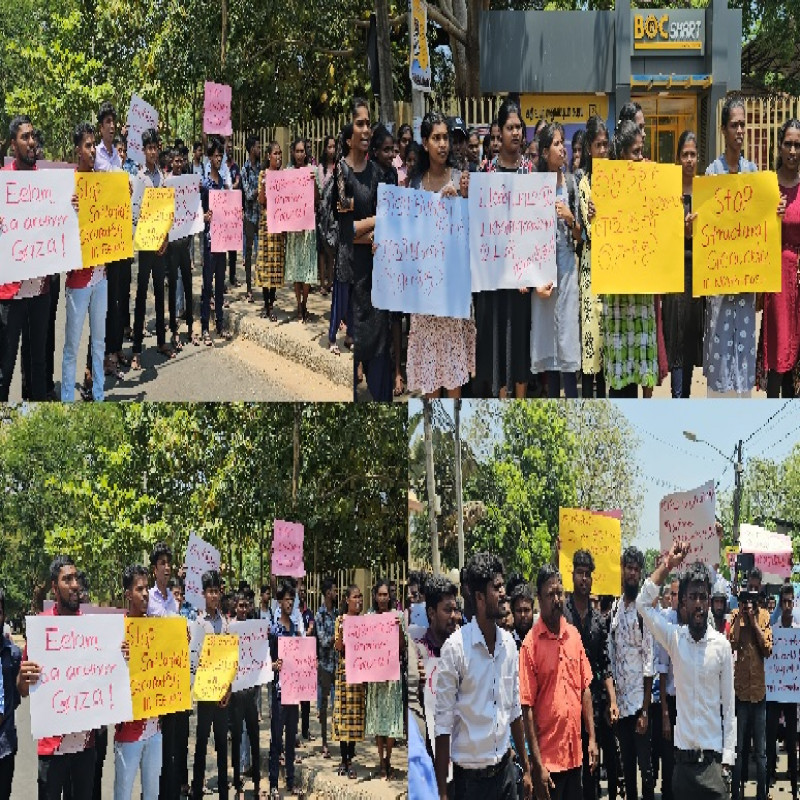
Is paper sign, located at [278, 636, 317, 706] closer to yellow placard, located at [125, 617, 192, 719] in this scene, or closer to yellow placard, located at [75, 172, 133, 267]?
yellow placard, located at [125, 617, 192, 719]

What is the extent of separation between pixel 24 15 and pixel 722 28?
68.6ft

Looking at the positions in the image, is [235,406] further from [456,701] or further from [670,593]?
[456,701]

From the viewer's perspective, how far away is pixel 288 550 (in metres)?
12.6

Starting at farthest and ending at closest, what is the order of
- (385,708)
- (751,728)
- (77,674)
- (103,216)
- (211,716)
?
(385,708) < (211,716) < (751,728) < (103,216) < (77,674)

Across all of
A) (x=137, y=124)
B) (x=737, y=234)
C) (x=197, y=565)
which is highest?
(x=137, y=124)

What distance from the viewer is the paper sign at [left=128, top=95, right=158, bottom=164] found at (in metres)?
11.8

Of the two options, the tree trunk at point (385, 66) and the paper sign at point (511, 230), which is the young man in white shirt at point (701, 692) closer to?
the paper sign at point (511, 230)

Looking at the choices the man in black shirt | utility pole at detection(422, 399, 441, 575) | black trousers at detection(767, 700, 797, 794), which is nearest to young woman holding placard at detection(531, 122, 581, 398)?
utility pole at detection(422, 399, 441, 575)

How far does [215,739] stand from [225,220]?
4387 mm

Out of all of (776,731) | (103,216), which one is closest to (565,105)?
(776,731)

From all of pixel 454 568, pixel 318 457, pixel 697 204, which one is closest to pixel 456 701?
pixel 454 568

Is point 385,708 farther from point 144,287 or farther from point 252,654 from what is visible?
point 144,287

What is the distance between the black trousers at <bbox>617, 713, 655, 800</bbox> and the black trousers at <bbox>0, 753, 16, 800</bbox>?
3754 millimetres

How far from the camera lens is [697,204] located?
329 inches
